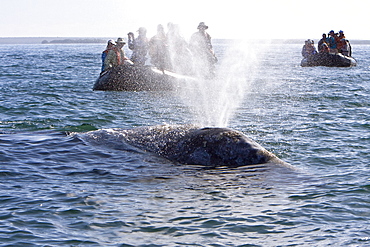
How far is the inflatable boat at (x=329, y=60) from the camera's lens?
35.9 metres

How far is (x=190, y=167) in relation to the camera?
875 centimetres

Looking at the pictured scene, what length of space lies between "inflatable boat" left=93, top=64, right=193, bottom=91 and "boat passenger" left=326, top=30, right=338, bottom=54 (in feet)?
57.2

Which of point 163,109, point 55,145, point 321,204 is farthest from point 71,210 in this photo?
point 163,109

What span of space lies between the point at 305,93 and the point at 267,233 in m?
15.8

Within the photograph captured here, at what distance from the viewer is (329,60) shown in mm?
36375

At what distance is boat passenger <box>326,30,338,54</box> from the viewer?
36362 mm

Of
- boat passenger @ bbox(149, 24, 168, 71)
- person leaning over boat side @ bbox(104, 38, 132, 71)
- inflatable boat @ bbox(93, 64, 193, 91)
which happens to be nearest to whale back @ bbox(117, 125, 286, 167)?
inflatable boat @ bbox(93, 64, 193, 91)

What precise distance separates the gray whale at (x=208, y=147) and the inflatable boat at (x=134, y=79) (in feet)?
38.0

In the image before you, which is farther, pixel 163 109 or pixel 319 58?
pixel 319 58

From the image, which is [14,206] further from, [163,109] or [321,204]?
[163,109]

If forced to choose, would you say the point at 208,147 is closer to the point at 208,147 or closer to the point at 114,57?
the point at 208,147

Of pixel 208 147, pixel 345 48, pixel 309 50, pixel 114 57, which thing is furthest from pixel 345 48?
pixel 208 147

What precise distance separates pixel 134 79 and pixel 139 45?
14.1 feet

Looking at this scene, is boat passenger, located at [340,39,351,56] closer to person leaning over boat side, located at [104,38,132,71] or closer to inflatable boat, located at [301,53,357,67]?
inflatable boat, located at [301,53,357,67]
